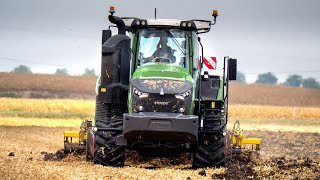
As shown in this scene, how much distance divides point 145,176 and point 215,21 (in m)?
4.00

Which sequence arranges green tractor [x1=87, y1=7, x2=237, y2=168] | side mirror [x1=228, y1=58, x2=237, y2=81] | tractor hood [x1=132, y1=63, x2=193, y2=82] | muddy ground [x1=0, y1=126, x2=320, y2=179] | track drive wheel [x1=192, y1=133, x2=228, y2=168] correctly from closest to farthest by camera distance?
1. muddy ground [x1=0, y1=126, x2=320, y2=179]
2. green tractor [x1=87, y1=7, x2=237, y2=168]
3. tractor hood [x1=132, y1=63, x2=193, y2=82]
4. track drive wheel [x1=192, y1=133, x2=228, y2=168]
5. side mirror [x1=228, y1=58, x2=237, y2=81]

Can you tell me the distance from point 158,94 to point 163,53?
1193mm

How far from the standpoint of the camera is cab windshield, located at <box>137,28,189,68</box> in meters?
14.6

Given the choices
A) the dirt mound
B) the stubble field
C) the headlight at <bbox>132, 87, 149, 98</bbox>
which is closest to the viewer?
the stubble field

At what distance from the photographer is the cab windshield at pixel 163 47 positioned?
14617 mm

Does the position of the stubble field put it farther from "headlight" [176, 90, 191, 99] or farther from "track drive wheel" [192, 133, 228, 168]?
"headlight" [176, 90, 191, 99]

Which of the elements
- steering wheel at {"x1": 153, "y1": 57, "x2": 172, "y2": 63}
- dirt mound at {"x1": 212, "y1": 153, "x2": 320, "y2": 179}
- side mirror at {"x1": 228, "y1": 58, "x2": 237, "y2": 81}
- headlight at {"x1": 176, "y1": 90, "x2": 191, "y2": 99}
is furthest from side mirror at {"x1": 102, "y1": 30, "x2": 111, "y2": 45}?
dirt mound at {"x1": 212, "y1": 153, "x2": 320, "y2": 179}

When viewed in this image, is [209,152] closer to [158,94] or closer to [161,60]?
[158,94]

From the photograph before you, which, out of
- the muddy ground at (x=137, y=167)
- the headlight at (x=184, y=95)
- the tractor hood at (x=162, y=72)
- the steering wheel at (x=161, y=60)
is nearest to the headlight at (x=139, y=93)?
the tractor hood at (x=162, y=72)

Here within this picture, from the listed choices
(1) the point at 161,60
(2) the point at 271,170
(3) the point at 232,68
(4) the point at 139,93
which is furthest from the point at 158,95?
(2) the point at 271,170

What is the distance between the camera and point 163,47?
48.0 feet

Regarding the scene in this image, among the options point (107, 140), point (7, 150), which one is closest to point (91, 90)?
point (7, 150)

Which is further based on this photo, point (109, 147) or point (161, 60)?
point (161, 60)

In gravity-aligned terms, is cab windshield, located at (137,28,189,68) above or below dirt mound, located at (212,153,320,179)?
above
